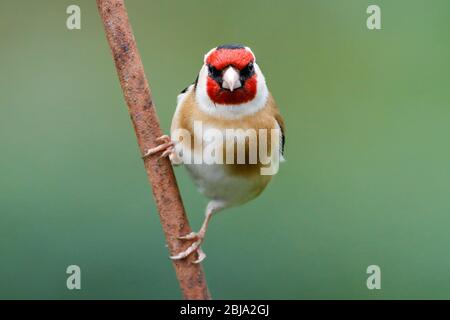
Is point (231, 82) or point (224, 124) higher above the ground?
point (231, 82)

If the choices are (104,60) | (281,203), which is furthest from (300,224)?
(104,60)

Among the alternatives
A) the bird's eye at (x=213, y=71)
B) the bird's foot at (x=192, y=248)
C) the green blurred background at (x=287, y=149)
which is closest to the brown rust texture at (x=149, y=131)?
the bird's foot at (x=192, y=248)

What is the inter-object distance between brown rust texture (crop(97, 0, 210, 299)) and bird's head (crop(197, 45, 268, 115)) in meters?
0.23

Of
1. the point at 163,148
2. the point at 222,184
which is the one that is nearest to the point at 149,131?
the point at 163,148

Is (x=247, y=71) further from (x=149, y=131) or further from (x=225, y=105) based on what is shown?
(x=149, y=131)

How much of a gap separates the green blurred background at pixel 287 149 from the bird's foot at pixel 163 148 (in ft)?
2.09

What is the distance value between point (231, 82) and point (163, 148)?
0.82ft

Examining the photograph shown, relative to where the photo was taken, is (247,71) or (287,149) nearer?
(247,71)

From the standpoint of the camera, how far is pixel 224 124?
2.09 meters

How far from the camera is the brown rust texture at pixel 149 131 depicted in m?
1.80

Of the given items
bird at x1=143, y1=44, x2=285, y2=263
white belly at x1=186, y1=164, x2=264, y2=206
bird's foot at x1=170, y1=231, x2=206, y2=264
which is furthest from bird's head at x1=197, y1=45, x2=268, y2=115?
bird's foot at x1=170, y1=231, x2=206, y2=264

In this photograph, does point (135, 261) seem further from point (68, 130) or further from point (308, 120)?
point (308, 120)

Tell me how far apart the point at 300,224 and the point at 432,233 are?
477 mm

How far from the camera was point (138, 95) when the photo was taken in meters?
1.83
